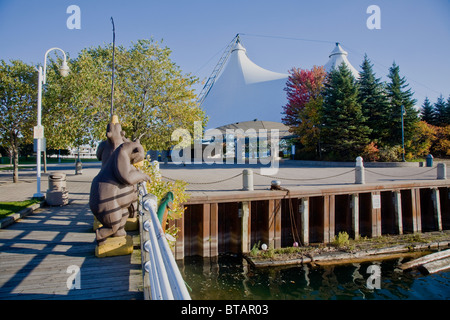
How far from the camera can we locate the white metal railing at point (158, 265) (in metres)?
1.85

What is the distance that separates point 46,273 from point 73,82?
15.3 meters

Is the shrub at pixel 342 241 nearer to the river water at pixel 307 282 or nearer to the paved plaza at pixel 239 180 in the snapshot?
the river water at pixel 307 282

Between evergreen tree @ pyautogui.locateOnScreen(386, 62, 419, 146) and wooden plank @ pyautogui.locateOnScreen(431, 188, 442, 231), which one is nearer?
wooden plank @ pyautogui.locateOnScreen(431, 188, 442, 231)

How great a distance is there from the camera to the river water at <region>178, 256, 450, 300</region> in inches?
267

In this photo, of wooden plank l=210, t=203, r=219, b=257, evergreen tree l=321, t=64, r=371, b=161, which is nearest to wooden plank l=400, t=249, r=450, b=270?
wooden plank l=210, t=203, r=219, b=257

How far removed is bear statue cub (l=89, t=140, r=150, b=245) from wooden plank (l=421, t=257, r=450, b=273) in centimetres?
838

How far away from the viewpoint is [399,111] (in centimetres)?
2731

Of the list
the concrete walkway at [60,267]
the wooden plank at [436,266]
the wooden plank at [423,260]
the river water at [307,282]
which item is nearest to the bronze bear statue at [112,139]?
the concrete walkway at [60,267]

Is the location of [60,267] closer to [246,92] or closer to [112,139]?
[112,139]

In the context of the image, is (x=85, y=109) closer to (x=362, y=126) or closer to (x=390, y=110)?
(x=362, y=126)

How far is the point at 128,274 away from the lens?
3.96m

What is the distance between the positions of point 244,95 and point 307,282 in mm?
42961

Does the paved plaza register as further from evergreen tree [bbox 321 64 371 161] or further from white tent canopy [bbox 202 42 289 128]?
white tent canopy [bbox 202 42 289 128]

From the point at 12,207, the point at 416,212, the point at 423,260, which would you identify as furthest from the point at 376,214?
the point at 12,207
